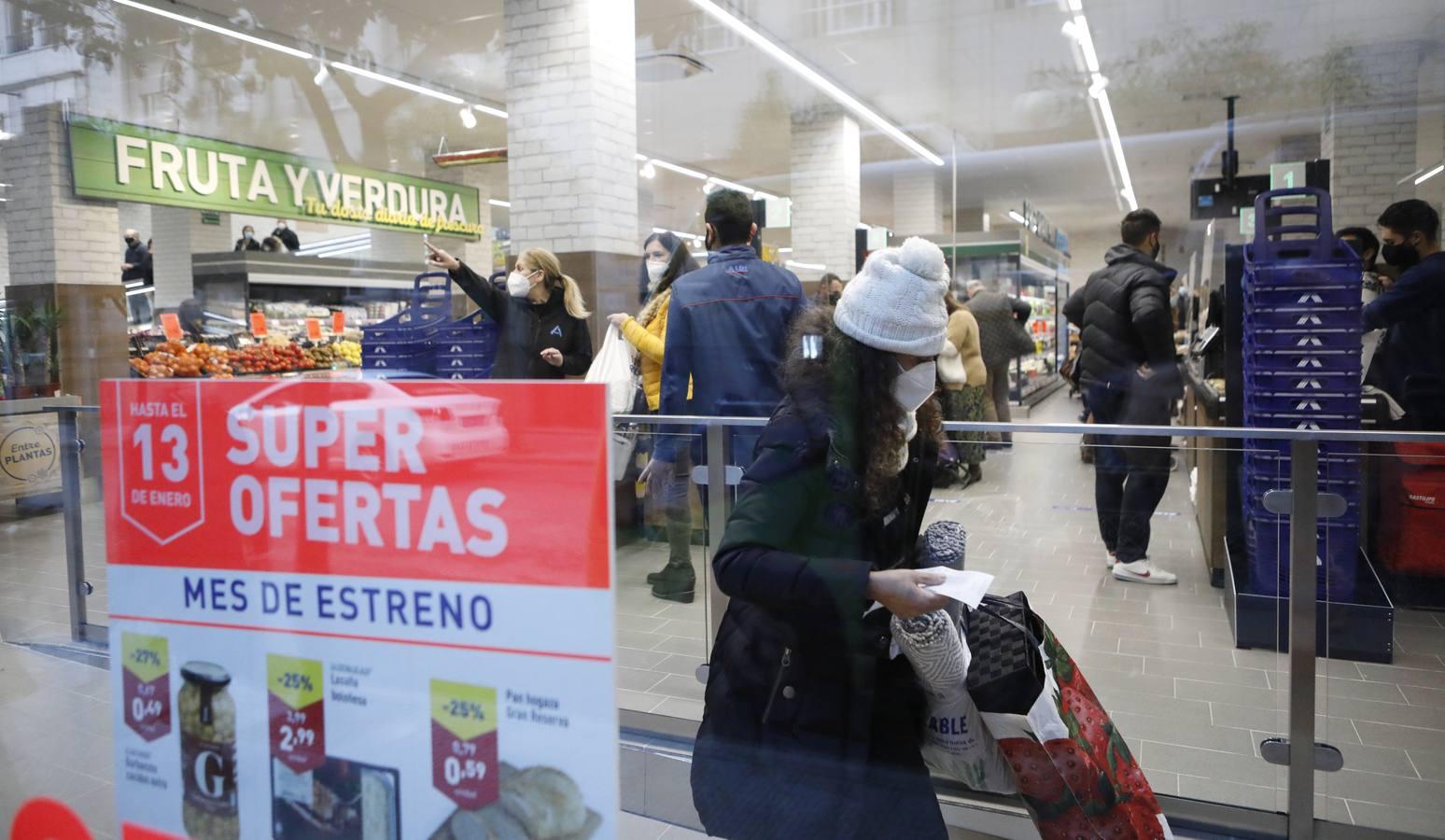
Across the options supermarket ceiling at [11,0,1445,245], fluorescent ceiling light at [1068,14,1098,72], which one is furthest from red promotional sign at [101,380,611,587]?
fluorescent ceiling light at [1068,14,1098,72]

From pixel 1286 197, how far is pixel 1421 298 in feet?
2.24

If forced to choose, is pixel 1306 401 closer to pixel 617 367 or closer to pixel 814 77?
pixel 617 367

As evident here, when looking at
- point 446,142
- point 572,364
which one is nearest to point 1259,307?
point 572,364

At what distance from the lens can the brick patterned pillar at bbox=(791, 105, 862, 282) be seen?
8.34 m

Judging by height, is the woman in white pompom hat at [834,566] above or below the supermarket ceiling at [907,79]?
below

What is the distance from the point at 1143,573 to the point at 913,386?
1500mm

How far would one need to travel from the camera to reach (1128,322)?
13.7 ft

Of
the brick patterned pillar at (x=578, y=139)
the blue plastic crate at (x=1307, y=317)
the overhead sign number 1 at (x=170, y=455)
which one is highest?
the brick patterned pillar at (x=578, y=139)

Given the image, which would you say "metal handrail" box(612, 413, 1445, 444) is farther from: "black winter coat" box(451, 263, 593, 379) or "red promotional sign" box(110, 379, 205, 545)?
"red promotional sign" box(110, 379, 205, 545)

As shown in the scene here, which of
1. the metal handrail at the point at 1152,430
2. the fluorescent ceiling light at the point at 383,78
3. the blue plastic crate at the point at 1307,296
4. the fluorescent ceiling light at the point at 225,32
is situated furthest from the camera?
the fluorescent ceiling light at the point at 383,78

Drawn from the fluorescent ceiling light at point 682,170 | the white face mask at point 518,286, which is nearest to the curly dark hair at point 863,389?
the white face mask at point 518,286

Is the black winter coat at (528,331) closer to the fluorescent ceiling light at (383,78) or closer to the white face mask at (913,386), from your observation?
the white face mask at (913,386)

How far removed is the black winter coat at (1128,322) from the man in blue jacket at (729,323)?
6.46 feet

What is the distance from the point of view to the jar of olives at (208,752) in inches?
49.1
